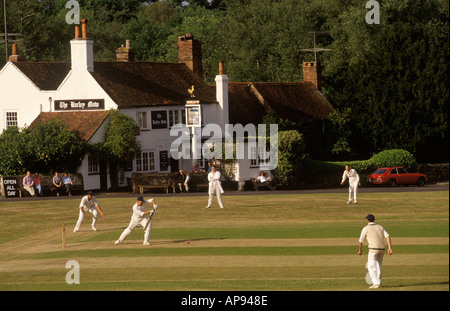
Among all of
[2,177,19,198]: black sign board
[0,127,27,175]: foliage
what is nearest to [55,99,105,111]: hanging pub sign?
[0,127,27,175]: foliage

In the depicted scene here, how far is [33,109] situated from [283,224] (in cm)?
2615

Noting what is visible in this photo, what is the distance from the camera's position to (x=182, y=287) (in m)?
23.8

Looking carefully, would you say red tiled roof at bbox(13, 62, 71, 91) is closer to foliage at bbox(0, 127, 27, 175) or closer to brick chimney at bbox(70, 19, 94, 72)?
brick chimney at bbox(70, 19, 94, 72)

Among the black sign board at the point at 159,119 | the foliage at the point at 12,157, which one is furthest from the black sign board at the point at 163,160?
the foliage at the point at 12,157

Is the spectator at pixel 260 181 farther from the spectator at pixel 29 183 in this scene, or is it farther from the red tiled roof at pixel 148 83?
the spectator at pixel 29 183

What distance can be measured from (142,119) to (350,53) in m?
20.9

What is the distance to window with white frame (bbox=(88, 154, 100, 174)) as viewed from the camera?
5338cm

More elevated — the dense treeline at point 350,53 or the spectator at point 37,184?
the dense treeline at point 350,53

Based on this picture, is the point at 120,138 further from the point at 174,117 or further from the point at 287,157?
the point at 287,157

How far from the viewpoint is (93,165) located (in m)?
53.8

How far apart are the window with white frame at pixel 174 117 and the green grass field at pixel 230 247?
12.2 m

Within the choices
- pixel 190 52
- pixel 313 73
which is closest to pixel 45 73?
pixel 190 52

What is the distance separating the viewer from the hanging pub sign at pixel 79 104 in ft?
183

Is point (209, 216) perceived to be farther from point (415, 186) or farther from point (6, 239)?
point (415, 186)
